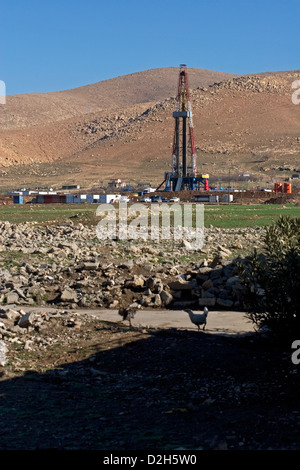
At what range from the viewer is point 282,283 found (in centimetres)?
1129

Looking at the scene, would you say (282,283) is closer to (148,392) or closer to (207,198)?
(148,392)

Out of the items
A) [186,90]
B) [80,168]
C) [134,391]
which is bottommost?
[134,391]

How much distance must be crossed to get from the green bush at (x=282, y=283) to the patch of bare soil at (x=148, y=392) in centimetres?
44

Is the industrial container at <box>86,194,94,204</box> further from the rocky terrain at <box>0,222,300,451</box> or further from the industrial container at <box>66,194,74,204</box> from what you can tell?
the rocky terrain at <box>0,222,300,451</box>

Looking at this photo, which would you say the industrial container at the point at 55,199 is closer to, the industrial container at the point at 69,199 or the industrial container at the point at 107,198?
the industrial container at the point at 69,199

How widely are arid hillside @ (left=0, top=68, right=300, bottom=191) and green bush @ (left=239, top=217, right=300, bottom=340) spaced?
103 metres

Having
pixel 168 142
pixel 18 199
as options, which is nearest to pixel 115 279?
pixel 18 199

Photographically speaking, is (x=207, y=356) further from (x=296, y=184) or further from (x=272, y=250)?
(x=296, y=184)

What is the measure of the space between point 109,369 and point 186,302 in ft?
19.4

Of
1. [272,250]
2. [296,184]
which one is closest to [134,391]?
[272,250]

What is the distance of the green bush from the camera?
11031 millimetres

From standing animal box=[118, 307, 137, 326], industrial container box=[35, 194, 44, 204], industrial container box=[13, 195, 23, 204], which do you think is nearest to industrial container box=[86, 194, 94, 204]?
industrial container box=[35, 194, 44, 204]
